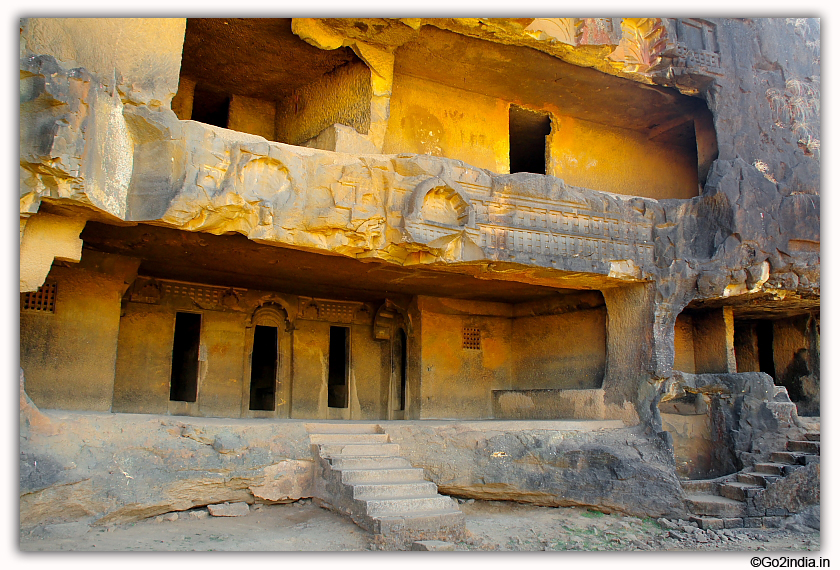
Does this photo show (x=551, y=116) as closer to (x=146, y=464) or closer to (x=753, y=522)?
(x=753, y=522)

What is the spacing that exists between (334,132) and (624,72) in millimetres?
3850

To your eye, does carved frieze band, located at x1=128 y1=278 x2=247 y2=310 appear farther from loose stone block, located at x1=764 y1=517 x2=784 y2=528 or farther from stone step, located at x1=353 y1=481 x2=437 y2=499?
loose stone block, located at x1=764 y1=517 x2=784 y2=528

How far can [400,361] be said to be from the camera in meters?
10.8

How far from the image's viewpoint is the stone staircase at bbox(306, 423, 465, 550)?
553cm

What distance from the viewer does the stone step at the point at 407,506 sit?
566 centimetres

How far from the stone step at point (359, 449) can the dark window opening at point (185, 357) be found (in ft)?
20.9

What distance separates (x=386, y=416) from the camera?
34.9 feet

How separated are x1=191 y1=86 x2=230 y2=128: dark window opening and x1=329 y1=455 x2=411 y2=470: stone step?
5502 millimetres

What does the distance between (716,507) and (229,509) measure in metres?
5.36

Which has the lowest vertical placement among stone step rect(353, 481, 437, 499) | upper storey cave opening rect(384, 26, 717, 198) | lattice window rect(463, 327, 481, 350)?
stone step rect(353, 481, 437, 499)

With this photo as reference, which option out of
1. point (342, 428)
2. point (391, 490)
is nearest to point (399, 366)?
point (342, 428)

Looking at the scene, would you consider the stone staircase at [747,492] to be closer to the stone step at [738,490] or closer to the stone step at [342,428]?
the stone step at [738,490]

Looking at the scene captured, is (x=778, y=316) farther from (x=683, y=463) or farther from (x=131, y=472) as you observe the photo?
(x=131, y=472)

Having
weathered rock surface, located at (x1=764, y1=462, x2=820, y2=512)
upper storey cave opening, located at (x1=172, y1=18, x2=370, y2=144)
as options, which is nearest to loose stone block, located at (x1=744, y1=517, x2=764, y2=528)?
weathered rock surface, located at (x1=764, y1=462, x2=820, y2=512)
